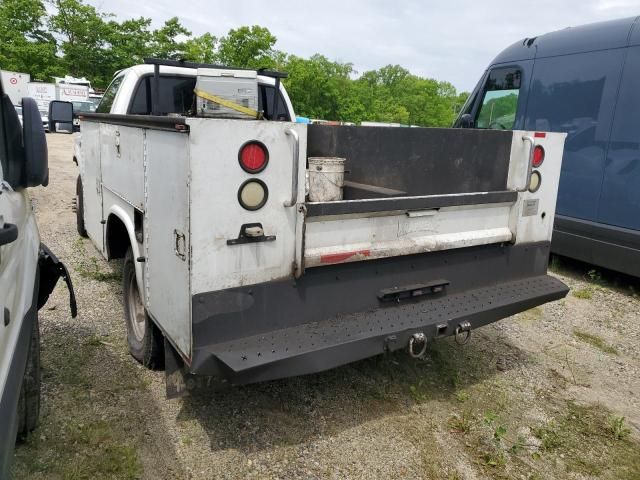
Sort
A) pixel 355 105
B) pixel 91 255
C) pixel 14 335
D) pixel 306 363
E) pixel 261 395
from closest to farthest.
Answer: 1. pixel 14 335
2. pixel 306 363
3. pixel 261 395
4. pixel 91 255
5. pixel 355 105

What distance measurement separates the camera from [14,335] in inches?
82.7

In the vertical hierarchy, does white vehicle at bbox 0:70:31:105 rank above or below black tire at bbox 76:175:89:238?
above

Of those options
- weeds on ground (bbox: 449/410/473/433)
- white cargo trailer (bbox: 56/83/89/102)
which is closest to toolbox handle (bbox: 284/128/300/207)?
weeds on ground (bbox: 449/410/473/433)

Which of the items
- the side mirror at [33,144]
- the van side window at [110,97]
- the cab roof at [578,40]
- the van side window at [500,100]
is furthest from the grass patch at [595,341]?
Result: the van side window at [110,97]

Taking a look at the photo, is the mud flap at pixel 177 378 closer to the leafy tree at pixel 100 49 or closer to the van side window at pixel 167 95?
the van side window at pixel 167 95

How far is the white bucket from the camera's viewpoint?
284cm

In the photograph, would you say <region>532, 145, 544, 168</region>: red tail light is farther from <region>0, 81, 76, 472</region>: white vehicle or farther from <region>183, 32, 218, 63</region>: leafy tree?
<region>183, 32, 218, 63</region>: leafy tree

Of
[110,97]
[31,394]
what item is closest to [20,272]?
[31,394]

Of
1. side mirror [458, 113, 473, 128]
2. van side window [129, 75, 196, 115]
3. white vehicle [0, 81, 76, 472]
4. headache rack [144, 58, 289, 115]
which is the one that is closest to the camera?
white vehicle [0, 81, 76, 472]

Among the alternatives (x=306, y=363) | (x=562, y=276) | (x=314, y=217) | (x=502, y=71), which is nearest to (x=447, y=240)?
(x=314, y=217)

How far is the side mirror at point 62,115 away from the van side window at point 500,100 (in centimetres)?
569

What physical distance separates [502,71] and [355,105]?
3876 cm

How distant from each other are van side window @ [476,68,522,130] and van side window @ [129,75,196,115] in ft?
15.0

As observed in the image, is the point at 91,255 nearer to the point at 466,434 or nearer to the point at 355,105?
the point at 466,434
